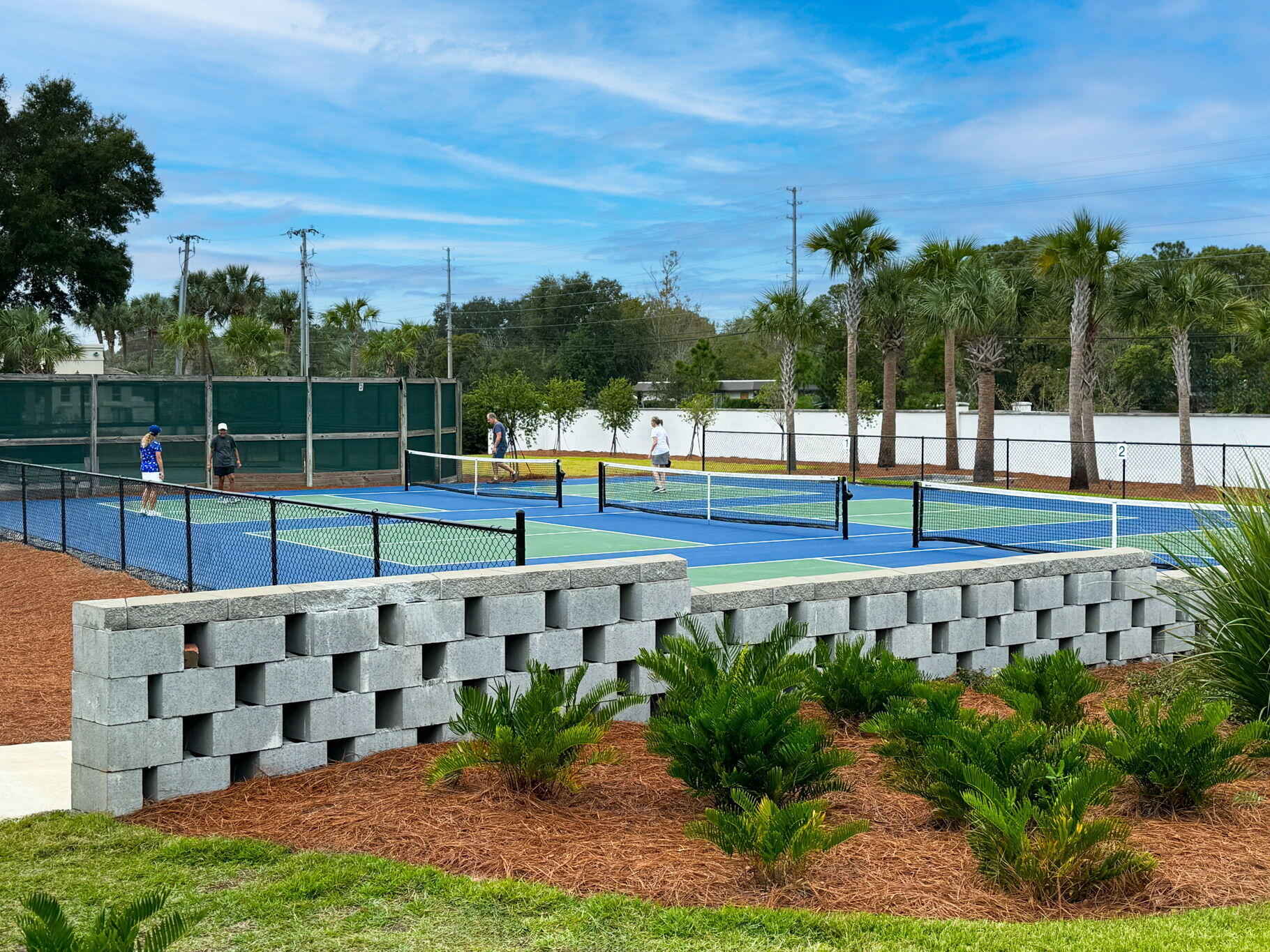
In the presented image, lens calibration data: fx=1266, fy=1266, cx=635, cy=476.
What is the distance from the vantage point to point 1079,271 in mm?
35469

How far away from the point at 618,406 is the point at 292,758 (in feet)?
162

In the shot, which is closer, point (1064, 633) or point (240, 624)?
point (240, 624)

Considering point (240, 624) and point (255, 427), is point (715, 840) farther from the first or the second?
point (255, 427)

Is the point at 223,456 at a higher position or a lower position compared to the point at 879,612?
higher

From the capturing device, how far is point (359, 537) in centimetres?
1873

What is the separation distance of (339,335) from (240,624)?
372ft

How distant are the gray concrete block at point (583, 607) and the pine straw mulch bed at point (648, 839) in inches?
38.3

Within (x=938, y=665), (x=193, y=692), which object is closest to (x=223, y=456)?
(x=938, y=665)

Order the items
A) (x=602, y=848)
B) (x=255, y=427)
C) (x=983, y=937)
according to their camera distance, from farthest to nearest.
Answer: (x=255, y=427) → (x=602, y=848) → (x=983, y=937)

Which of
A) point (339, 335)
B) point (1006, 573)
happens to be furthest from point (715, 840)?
point (339, 335)

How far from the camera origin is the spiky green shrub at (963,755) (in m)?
5.52

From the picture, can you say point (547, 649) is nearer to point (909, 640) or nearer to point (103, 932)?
point (909, 640)

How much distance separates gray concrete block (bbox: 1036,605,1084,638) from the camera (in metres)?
10.1

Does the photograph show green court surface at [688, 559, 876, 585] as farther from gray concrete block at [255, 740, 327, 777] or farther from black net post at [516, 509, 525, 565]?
gray concrete block at [255, 740, 327, 777]
